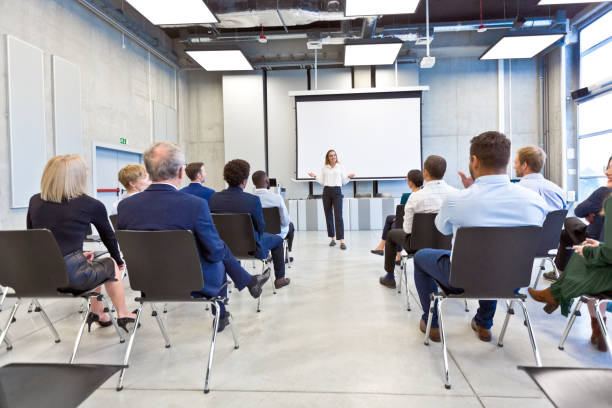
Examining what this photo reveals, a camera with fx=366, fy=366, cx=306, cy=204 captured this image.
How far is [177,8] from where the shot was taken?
5.22 metres

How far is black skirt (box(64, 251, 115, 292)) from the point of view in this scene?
85.3 inches

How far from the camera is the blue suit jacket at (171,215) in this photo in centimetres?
192

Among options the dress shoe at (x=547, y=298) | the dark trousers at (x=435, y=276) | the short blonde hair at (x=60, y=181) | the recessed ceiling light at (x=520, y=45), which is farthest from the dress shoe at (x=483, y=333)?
the recessed ceiling light at (x=520, y=45)

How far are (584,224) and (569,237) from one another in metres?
0.20

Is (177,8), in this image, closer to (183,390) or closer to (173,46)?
(173,46)

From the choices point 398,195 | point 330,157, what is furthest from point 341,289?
point 398,195

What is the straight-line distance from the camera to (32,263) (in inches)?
81.0

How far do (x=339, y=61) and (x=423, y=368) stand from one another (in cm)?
800

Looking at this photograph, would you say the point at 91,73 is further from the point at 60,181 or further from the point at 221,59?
the point at 60,181

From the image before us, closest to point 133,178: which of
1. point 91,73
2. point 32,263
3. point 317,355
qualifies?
point 32,263

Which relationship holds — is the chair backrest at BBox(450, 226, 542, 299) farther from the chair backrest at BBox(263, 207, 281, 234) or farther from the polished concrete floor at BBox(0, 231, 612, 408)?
the chair backrest at BBox(263, 207, 281, 234)

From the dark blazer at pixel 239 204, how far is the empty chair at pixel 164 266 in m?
1.09

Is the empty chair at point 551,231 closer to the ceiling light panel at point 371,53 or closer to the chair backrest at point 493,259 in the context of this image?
the chair backrest at point 493,259

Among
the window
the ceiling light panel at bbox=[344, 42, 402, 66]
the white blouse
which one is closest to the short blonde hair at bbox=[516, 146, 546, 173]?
the white blouse
